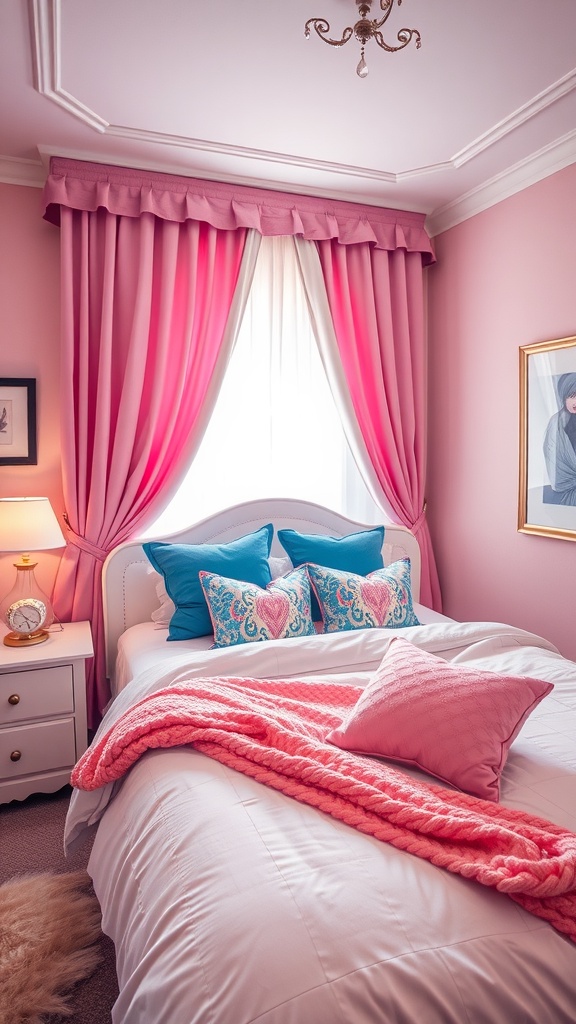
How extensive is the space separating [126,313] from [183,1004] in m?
2.65

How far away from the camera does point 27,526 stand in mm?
2521

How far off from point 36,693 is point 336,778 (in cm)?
158

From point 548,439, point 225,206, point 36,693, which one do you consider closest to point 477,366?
point 548,439

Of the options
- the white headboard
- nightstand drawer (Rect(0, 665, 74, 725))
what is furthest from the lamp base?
the white headboard

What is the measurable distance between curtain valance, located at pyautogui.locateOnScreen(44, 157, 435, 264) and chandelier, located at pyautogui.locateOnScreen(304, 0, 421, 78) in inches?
41.3

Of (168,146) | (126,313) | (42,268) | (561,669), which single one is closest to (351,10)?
(168,146)

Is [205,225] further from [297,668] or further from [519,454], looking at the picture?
[297,668]

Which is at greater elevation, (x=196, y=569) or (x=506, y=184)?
(x=506, y=184)

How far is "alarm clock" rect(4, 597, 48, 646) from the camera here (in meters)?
2.58

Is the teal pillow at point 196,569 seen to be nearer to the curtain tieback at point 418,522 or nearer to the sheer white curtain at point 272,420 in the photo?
the sheer white curtain at point 272,420

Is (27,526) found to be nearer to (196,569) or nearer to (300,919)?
(196,569)

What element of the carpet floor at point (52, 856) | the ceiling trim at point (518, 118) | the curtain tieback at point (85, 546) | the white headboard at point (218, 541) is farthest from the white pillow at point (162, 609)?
→ the ceiling trim at point (518, 118)

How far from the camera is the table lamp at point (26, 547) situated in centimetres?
250

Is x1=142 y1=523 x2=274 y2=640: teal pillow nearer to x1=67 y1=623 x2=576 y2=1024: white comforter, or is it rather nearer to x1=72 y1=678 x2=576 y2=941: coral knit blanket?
x1=72 y1=678 x2=576 y2=941: coral knit blanket
